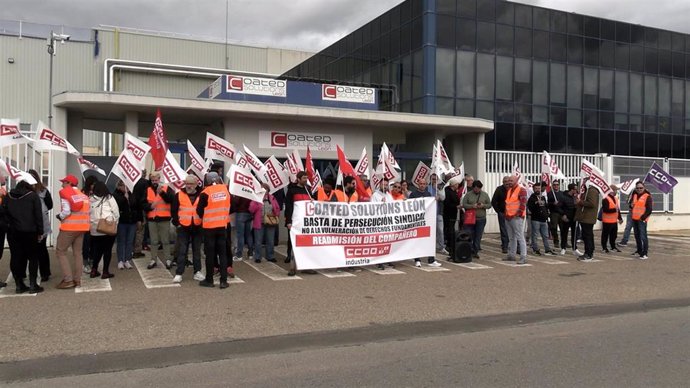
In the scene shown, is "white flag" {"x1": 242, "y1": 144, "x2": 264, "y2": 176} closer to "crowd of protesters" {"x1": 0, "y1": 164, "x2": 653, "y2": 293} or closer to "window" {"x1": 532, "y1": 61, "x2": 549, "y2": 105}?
"crowd of protesters" {"x1": 0, "y1": 164, "x2": 653, "y2": 293}

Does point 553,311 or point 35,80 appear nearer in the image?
point 553,311

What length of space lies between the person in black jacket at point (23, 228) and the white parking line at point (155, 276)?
61.8 inches

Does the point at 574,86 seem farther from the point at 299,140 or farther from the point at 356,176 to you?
the point at 356,176

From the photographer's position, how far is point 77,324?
253 inches

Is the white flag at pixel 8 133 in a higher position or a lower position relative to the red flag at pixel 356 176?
higher

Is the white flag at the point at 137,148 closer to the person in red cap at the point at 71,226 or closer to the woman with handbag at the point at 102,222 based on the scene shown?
the woman with handbag at the point at 102,222

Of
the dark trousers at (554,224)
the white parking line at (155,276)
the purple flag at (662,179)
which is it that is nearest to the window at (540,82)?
the purple flag at (662,179)

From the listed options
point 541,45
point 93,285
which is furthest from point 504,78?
point 93,285

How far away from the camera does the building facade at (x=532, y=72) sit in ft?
77.5

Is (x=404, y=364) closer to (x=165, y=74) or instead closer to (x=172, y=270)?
(x=172, y=270)

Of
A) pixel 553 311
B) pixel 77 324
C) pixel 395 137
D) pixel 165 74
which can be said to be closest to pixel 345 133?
pixel 395 137

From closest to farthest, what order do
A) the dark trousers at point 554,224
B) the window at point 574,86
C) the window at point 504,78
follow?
the dark trousers at point 554,224 < the window at point 504,78 < the window at point 574,86

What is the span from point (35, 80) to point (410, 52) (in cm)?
2480

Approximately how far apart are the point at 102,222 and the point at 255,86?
8.07m
